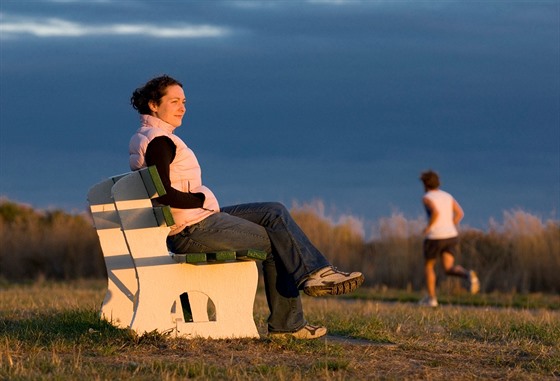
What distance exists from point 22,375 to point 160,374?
903 millimetres

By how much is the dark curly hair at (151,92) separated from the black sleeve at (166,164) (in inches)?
21.2

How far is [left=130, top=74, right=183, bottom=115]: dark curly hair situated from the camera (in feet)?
28.0

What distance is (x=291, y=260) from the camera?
835 centimetres

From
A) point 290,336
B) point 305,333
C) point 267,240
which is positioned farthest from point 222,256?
point 305,333

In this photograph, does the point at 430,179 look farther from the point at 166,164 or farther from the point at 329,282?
the point at 166,164

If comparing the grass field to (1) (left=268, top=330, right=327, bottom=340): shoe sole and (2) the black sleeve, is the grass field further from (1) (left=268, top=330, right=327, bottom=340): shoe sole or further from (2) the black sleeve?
(2) the black sleeve

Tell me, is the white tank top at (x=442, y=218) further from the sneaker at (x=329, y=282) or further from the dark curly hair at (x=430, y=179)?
the sneaker at (x=329, y=282)

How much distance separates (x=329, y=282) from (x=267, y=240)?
63 centimetres

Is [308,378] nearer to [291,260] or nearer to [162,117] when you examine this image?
[291,260]

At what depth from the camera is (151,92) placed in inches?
336

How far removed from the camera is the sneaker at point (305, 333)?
8711mm

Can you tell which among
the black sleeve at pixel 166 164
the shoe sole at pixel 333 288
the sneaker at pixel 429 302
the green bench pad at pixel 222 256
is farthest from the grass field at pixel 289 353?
the sneaker at pixel 429 302

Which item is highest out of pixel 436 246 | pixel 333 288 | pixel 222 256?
pixel 222 256

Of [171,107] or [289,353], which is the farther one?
[171,107]
